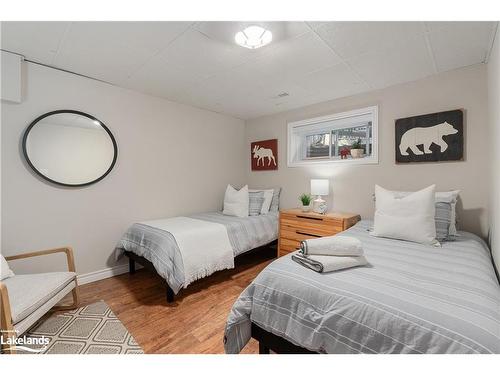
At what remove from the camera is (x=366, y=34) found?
5.72 feet

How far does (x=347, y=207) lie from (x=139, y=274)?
2.85 m

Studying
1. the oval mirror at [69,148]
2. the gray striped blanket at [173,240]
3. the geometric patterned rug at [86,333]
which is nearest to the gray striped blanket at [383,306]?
the geometric patterned rug at [86,333]

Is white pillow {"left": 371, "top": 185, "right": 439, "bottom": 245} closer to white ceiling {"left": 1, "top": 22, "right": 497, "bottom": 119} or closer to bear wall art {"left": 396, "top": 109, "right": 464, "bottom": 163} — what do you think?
bear wall art {"left": 396, "top": 109, "right": 464, "bottom": 163}

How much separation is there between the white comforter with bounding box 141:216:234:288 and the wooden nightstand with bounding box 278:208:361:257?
34.8 inches

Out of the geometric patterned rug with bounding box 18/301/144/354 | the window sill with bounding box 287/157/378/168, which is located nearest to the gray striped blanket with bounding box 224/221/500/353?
the geometric patterned rug with bounding box 18/301/144/354

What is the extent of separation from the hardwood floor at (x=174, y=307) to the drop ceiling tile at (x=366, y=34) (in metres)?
2.38

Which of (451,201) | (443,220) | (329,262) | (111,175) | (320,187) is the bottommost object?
(329,262)

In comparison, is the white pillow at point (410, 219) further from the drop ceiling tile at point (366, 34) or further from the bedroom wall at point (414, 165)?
the drop ceiling tile at point (366, 34)

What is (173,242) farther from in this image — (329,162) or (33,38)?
(329,162)

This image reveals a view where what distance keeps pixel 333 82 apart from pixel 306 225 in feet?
5.75

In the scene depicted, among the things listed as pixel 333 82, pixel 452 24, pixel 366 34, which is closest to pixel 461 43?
pixel 452 24

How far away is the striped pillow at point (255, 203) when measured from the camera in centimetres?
350
